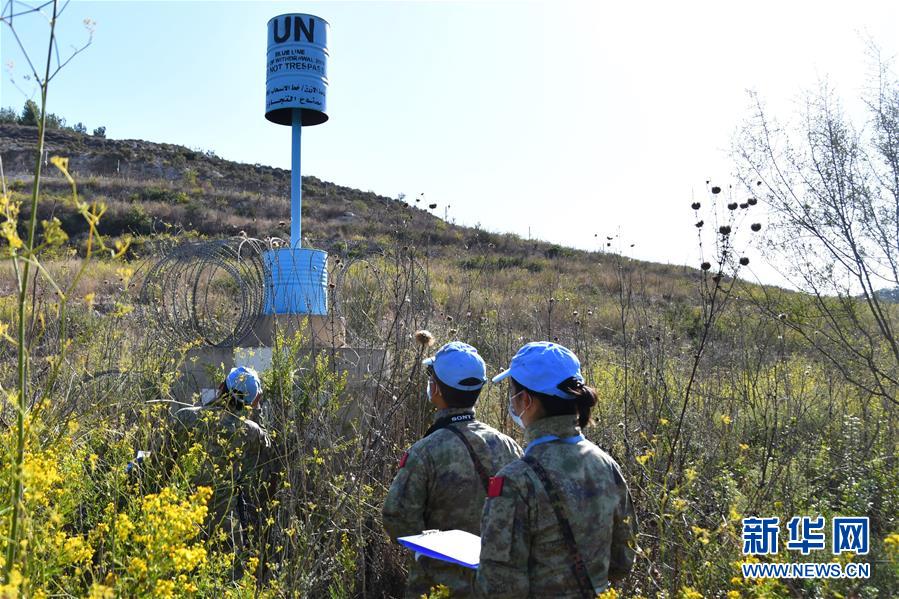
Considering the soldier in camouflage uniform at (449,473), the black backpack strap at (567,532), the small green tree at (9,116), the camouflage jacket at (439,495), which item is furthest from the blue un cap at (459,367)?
the small green tree at (9,116)

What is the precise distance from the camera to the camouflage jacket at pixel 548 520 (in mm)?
2250

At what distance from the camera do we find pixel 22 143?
37156 millimetres

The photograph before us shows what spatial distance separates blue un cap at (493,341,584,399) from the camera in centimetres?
246

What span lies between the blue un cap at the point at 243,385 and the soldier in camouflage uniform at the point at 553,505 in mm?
2387

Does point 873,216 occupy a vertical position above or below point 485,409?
above

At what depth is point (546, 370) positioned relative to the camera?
2477 mm

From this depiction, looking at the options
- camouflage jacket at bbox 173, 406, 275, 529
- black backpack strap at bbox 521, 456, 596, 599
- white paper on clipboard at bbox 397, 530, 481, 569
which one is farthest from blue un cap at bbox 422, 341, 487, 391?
camouflage jacket at bbox 173, 406, 275, 529

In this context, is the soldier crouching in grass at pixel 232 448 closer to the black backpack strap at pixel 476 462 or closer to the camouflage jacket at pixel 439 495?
the camouflage jacket at pixel 439 495

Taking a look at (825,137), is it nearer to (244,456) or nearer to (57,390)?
(244,456)

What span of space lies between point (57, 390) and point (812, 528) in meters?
4.99

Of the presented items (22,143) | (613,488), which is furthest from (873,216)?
(22,143)

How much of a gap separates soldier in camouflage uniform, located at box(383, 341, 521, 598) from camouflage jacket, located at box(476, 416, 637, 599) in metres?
0.75

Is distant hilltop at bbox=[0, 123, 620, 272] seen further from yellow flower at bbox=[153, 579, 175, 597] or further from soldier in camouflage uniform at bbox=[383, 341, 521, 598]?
yellow flower at bbox=[153, 579, 175, 597]

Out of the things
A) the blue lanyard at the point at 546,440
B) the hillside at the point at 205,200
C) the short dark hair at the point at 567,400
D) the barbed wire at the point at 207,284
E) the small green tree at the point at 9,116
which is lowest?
the blue lanyard at the point at 546,440
